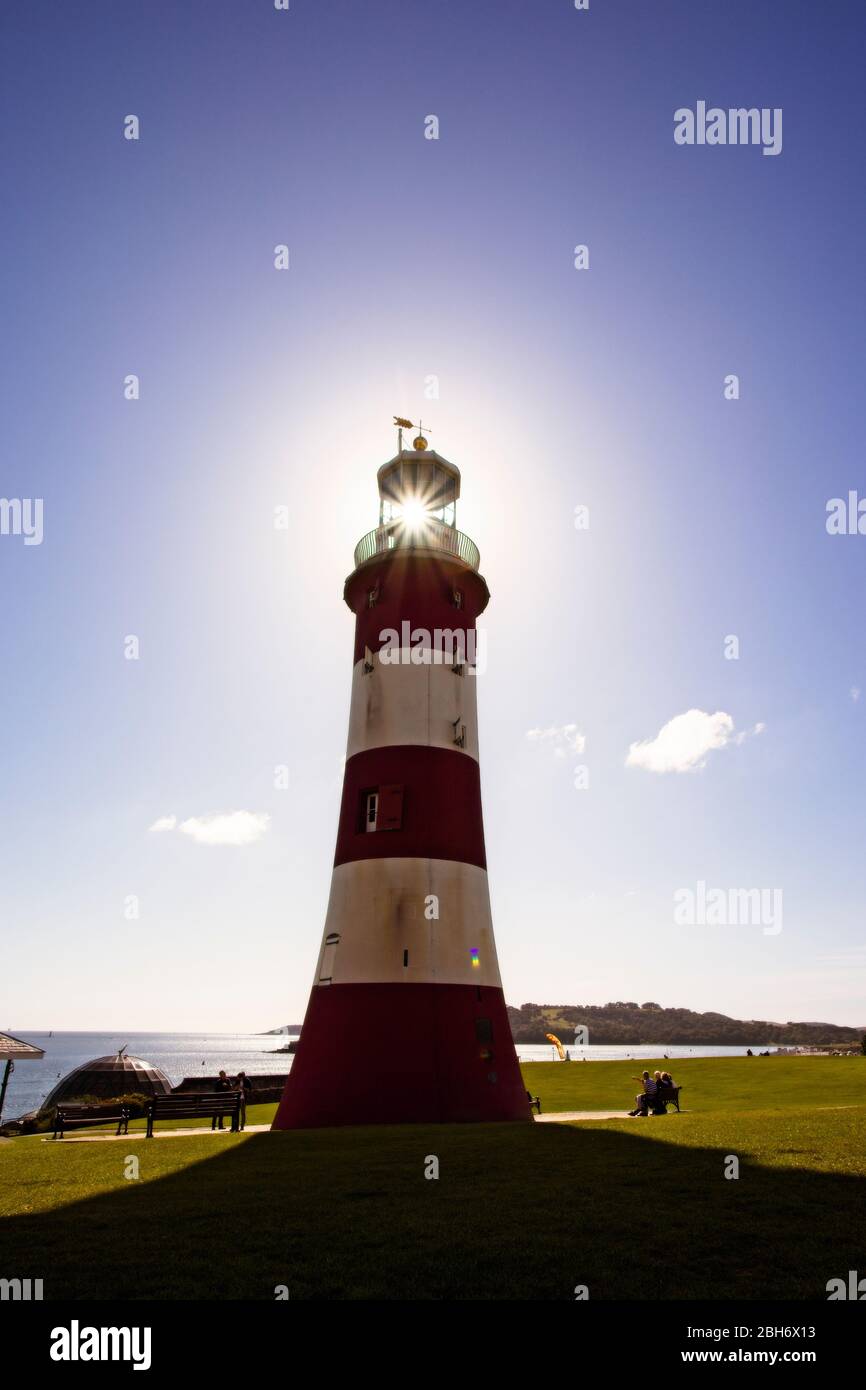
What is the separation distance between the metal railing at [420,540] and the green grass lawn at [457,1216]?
17.2 metres

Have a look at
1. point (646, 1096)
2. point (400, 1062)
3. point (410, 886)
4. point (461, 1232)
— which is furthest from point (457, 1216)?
point (646, 1096)

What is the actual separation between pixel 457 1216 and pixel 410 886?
12941mm

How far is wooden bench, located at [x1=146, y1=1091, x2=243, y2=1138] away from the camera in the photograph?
19641 millimetres

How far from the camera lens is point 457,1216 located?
884cm

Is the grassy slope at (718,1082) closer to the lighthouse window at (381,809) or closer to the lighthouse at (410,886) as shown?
the lighthouse at (410,886)

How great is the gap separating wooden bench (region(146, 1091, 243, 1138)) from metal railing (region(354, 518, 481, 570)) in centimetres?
1669

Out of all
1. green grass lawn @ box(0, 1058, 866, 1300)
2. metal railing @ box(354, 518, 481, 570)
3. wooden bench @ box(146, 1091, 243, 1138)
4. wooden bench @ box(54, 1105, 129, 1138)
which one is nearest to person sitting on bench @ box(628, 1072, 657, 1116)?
green grass lawn @ box(0, 1058, 866, 1300)

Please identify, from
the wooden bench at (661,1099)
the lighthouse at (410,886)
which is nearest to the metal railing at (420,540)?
the lighthouse at (410,886)

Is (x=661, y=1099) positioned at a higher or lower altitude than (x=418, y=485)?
lower

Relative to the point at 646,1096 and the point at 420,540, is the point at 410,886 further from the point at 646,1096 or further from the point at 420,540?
the point at 420,540

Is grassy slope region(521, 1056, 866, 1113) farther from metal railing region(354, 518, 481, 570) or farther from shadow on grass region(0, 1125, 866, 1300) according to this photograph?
metal railing region(354, 518, 481, 570)
